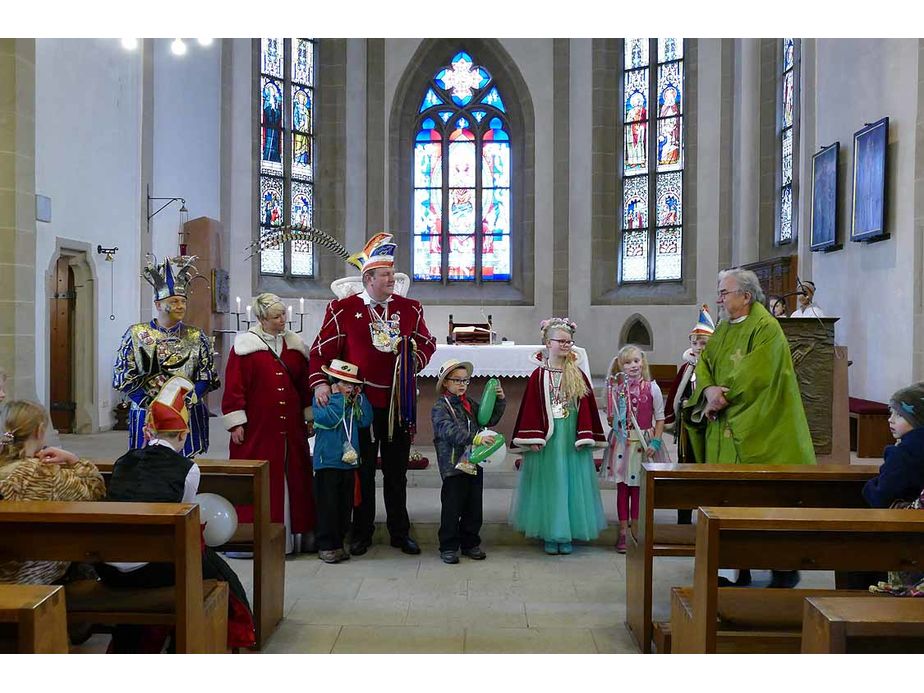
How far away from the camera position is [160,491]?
9.47 feet

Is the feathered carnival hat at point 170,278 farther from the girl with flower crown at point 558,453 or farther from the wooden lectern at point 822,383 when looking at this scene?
the wooden lectern at point 822,383

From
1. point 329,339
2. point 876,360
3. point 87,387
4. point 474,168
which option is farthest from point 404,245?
point 329,339

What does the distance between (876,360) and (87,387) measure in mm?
8115

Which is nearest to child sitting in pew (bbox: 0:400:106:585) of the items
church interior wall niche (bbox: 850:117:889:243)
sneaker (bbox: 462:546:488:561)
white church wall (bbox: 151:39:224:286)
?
sneaker (bbox: 462:546:488:561)

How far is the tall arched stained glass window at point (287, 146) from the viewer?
44.0 feet

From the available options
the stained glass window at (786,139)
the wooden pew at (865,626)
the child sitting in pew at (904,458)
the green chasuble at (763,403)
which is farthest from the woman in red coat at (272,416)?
the stained glass window at (786,139)

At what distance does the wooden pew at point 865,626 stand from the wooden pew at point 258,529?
89.6 inches

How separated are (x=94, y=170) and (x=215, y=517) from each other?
23.1ft

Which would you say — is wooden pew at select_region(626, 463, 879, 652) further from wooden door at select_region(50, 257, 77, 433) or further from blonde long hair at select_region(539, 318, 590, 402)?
wooden door at select_region(50, 257, 77, 433)

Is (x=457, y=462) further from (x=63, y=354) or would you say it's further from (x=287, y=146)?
(x=287, y=146)

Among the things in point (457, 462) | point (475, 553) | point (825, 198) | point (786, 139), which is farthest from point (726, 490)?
point (786, 139)

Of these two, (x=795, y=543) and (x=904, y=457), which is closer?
(x=795, y=543)

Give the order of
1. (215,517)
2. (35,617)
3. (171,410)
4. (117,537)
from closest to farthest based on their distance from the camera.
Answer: (35,617) → (117,537) → (171,410) → (215,517)

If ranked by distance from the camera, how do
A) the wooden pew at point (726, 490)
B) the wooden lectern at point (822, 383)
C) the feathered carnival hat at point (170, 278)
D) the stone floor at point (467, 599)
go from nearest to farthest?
the wooden pew at point (726, 490) → the stone floor at point (467, 599) → the feathered carnival hat at point (170, 278) → the wooden lectern at point (822, 383)
